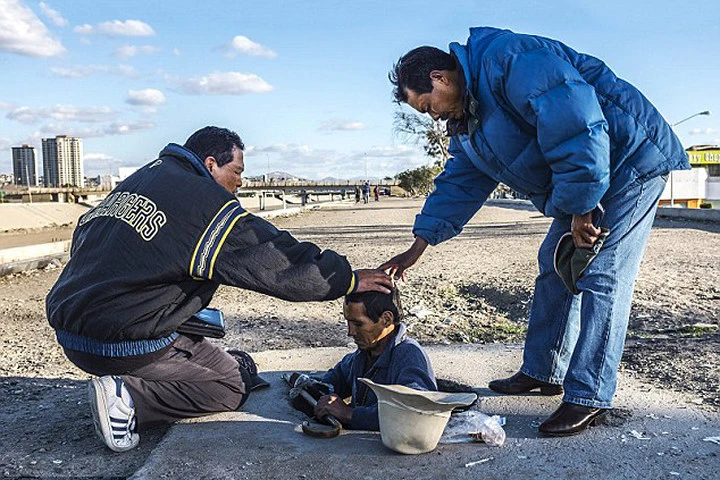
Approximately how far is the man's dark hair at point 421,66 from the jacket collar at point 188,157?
3.24ft

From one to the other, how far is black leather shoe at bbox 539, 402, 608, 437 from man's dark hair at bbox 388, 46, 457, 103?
1519mm

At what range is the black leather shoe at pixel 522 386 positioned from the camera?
153 inches

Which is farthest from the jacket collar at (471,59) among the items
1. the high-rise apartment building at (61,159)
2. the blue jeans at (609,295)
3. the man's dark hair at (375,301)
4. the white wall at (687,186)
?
the high-rise apartment building at (61,159)

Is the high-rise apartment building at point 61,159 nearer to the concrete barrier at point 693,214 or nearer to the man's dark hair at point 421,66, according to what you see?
the concrete barrier at point 693,214

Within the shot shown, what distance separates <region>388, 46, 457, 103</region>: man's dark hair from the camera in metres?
3.15

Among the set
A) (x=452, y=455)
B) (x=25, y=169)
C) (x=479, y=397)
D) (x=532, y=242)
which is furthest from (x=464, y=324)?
(x=25, y=169)

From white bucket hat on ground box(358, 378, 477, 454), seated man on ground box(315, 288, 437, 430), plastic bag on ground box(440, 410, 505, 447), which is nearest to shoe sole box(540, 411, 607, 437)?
plastic bag on ground box(440, 410, 505, 447)

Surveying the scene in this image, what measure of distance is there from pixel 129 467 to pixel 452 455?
1.37 m

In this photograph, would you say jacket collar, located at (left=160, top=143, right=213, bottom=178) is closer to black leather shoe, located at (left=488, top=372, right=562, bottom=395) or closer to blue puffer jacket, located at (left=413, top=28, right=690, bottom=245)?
blue puffer jacket, located at (left=413, top=28, right=690, bottom=245)

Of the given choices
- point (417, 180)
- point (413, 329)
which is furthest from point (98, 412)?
point (417, 180)

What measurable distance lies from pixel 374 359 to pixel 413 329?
2493 mm

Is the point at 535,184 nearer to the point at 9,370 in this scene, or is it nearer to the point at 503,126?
the point at 503,126

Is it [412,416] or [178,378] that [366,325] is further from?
[178,378]

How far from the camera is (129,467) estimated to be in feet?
10.5
